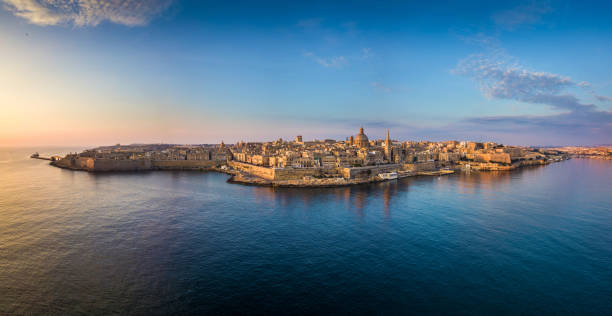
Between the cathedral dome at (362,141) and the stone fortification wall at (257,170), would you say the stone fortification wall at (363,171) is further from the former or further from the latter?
the cathedral dome at (362,141)

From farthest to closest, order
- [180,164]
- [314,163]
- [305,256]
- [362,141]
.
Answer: [362,141] → [180,164] → [314,163] → [305,256]

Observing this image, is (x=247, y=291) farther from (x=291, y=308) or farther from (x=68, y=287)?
(x=68, y=287)

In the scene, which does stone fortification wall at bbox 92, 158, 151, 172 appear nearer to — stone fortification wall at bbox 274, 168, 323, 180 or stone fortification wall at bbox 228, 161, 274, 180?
stone fortification wall at bbox 228, 161, 274, 180

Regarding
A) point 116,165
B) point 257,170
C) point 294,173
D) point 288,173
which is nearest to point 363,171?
point 294,173

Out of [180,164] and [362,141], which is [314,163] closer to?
[362,141]

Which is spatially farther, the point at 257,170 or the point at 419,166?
the point at 419,166

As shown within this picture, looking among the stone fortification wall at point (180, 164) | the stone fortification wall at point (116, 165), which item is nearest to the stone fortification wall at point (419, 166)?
the stone fortification wall at point (180, 164)

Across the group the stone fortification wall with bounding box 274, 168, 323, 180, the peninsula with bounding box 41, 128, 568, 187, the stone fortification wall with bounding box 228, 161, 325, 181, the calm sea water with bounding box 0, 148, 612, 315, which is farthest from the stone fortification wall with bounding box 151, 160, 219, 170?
the calm sea water with bounding box 0, 148, 612, 315

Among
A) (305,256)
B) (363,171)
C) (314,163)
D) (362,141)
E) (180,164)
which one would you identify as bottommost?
(305,256)

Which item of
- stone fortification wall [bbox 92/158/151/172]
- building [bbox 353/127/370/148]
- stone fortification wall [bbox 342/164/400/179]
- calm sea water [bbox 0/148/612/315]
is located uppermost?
building [bbox 353/127/370/148]
